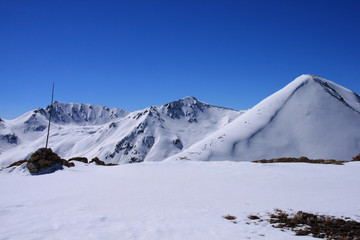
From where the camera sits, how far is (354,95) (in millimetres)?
61531

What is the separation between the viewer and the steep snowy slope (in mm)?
41125

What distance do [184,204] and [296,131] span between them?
44.5 m

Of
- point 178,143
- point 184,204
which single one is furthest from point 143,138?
point 184,204

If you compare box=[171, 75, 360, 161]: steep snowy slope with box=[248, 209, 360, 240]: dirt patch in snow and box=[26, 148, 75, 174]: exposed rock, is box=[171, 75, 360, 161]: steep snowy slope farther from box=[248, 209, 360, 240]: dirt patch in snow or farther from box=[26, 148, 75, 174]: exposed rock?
box=[248, 209, 360, 240]: dirt patch in snow

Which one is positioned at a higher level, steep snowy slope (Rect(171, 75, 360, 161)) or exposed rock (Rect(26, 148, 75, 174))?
steep snowy slope (Rect(171, 75, 360, 161))

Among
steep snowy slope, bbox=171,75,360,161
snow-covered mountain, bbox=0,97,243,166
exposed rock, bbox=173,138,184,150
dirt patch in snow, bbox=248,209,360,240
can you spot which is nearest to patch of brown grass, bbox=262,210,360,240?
dirt patch in snow, bbox=248,209,360,240

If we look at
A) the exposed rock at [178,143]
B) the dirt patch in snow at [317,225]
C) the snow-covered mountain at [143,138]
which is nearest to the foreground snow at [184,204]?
the dirt patch in snow at [317,225]

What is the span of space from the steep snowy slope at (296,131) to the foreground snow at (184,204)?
88.2ft

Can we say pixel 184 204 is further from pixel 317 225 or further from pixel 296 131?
pixel 296 131

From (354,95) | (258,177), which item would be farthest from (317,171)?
(354,95)

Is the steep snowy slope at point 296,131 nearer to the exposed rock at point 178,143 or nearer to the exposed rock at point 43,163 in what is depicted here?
the exposed rock at point 43,163

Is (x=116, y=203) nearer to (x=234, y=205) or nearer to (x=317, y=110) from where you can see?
(x=234, y=205)

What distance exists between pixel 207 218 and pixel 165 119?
171581mm

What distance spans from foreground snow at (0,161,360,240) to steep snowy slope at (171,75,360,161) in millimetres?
26875
